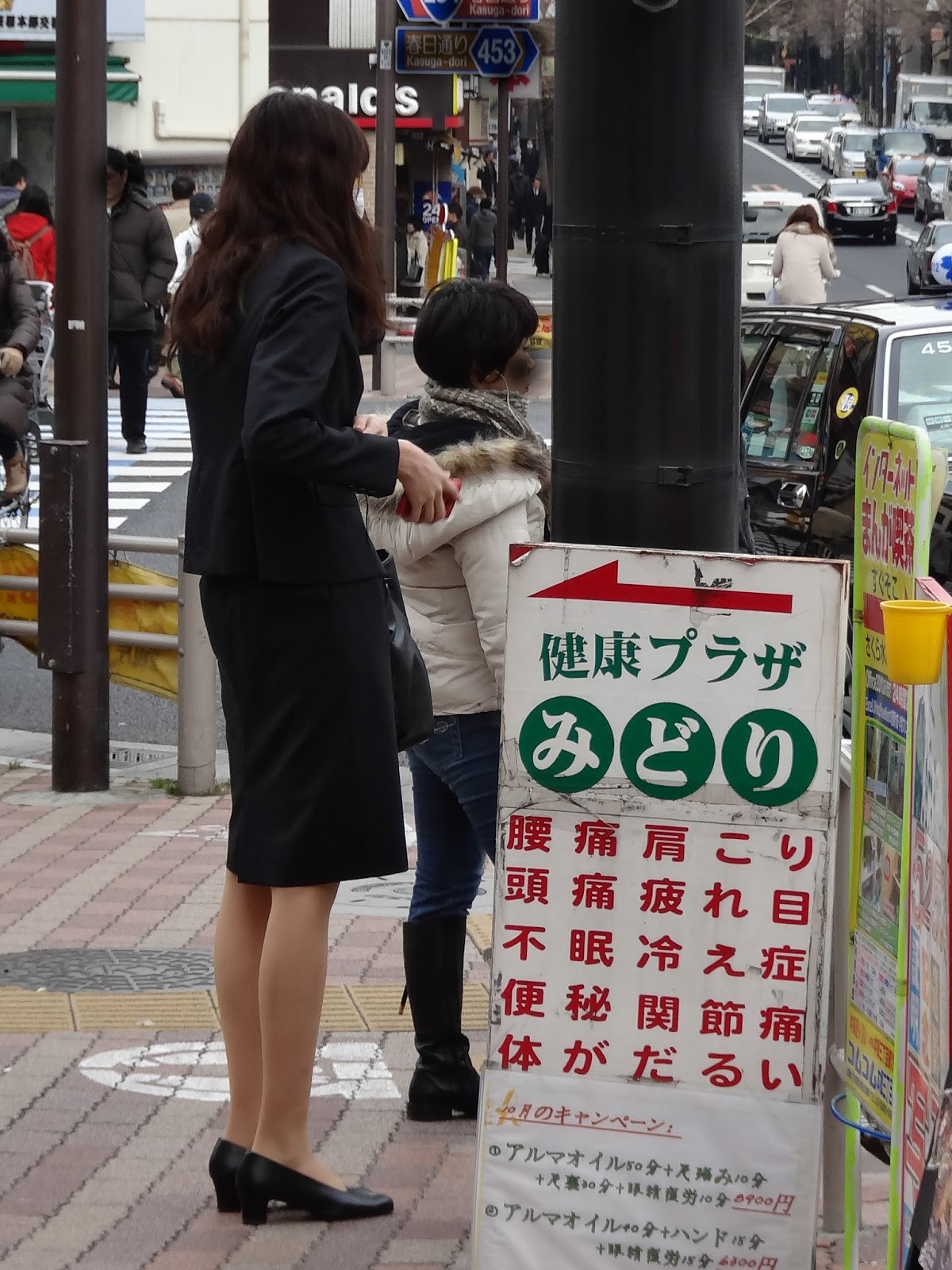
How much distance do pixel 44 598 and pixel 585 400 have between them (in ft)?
13.1

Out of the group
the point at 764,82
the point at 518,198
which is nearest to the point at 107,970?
the point at 518,198

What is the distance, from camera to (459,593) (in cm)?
398

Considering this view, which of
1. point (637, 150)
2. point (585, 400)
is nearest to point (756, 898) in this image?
point (585, 400)

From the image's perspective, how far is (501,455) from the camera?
3.79 m

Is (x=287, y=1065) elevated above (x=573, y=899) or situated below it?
below

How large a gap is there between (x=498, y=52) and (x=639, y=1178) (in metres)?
14.1

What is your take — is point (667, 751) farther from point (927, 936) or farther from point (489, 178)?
point (489, 178)


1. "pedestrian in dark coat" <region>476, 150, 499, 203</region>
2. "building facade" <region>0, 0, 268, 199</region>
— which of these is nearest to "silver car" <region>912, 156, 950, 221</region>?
"pedestrian in dark coat" <region>476, 150, 499, 203</region>

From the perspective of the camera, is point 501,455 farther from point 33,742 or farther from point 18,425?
point 18,425

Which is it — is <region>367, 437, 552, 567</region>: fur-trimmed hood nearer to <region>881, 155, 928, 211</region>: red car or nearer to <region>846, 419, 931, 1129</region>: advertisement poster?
<region>846, 419, 931, 1129</region>: advertisement poster

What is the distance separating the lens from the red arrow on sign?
3012 mm

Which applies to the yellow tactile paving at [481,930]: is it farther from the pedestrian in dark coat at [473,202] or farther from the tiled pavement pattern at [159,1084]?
the pedestrian in dark coat at [473,202]

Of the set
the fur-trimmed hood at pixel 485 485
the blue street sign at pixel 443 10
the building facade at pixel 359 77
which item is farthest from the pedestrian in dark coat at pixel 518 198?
the fur-trimmed hood at pixel 485 485

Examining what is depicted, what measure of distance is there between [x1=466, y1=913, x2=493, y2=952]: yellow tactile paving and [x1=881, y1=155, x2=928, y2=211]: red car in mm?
55069
